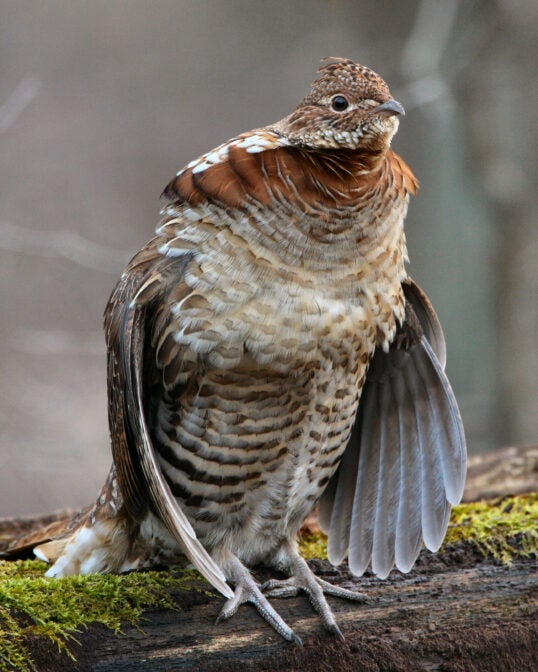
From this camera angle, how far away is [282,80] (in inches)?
325

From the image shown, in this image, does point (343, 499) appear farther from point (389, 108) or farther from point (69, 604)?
point (389, 108)

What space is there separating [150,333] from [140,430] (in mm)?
338

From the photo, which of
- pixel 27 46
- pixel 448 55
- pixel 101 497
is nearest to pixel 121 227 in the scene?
pixel 27 46

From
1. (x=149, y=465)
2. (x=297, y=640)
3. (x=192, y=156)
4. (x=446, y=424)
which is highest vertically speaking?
(x=192, y=156)

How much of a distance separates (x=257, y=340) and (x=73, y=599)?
98 centimetres

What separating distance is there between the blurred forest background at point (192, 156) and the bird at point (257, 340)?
2292mm

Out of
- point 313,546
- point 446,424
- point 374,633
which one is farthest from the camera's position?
point 313,546

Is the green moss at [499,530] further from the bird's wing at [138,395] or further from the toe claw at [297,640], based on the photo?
the bird's wing at [138,395]

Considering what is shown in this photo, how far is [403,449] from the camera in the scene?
367 centimetres

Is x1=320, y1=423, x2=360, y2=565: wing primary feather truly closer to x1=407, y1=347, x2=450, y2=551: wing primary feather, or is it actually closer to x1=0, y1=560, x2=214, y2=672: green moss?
x1=407, y1=347, x2=450, y2=551: wing primary feather

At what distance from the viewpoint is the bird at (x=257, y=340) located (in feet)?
9.62

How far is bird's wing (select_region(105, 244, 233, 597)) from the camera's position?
2.96 metres

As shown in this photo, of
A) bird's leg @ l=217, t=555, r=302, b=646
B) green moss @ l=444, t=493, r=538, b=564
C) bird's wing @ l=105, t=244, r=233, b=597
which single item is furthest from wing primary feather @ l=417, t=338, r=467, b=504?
bird's wing @ l=105, t=244, r=233, b=597

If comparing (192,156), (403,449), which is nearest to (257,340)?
(403,449)
